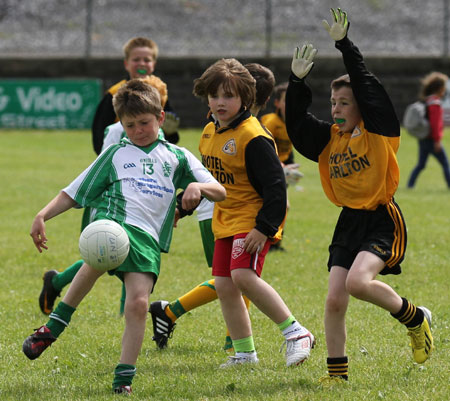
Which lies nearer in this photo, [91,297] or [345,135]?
[345,135]

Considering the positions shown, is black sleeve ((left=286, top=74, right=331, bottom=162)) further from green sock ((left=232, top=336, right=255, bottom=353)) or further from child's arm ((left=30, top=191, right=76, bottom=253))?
child's arm ((left=30, top=191, right=76, bottom=253))

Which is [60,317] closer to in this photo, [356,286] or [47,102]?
[356,286]

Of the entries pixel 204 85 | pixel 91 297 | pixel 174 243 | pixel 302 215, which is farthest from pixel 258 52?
pixel 204 85

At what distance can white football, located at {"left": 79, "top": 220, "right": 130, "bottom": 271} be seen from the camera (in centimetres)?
445

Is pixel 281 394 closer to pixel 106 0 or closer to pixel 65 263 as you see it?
pixel 65 263

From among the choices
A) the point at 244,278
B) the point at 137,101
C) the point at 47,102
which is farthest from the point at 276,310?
the point at 47,102

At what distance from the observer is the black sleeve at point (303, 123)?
193 inches

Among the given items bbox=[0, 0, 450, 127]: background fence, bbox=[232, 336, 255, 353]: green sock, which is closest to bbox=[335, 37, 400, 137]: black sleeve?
bbox=[232, 336, 255, 353]: green sock

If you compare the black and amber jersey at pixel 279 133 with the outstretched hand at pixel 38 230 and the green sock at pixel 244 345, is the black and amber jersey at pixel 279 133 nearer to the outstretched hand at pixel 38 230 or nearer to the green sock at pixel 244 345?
the green sock at pixel 244 345

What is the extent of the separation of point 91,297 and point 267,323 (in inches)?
71.7

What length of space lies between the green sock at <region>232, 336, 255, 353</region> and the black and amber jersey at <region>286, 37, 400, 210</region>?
1.05m

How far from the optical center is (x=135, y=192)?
4730mm

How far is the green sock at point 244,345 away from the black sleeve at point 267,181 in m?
0.75

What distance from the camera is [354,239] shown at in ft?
15.6
